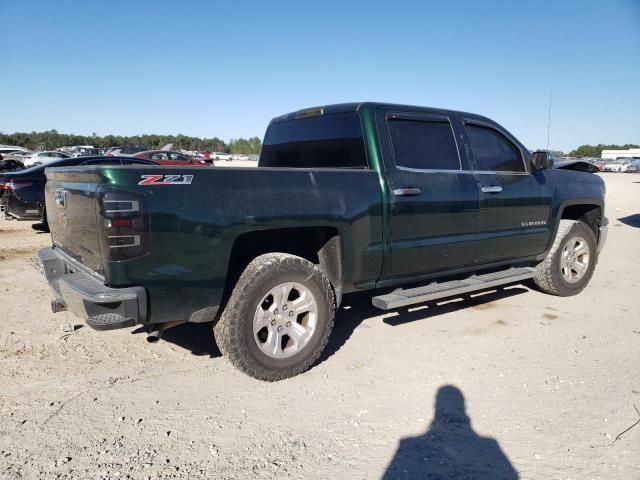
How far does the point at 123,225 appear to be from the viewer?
113 inches

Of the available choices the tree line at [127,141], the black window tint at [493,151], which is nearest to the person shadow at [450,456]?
the black window tint at [493,151]

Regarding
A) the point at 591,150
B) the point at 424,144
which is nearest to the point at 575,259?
the point at 424,144

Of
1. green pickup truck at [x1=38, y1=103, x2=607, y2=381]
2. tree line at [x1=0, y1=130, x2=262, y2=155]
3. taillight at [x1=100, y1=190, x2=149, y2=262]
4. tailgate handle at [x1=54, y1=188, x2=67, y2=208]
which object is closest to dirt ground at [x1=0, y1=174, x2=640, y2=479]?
green pickup truck at [x1=38, y1=103, x2=607, y2=381]

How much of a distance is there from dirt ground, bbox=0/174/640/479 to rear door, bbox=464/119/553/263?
2.53 ft

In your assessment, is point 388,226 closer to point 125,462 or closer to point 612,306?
point 125,462

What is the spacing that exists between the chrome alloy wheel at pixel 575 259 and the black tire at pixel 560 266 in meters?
0.03

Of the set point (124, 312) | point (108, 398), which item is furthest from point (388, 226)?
point (108, 398)

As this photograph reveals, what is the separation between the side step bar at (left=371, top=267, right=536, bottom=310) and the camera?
4066 mm

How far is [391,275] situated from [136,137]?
424 ft

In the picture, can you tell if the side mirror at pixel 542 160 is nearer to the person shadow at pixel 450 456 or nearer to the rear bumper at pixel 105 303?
the person shadow at pixel 450 456

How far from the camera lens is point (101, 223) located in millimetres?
2898

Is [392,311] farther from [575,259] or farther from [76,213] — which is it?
[76,213]

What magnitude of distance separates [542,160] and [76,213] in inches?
172

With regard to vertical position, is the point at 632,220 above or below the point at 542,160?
below
